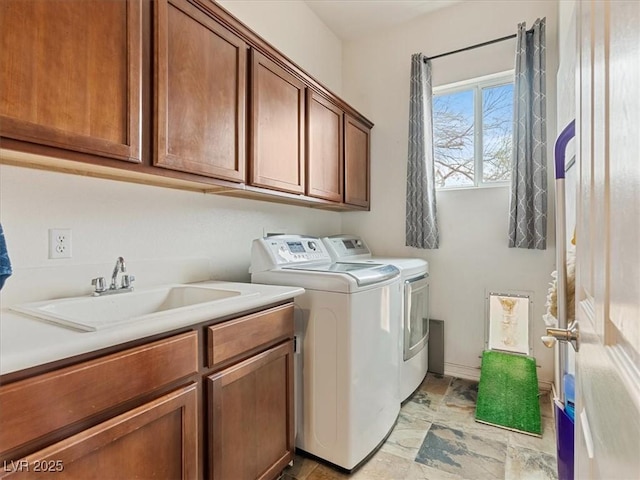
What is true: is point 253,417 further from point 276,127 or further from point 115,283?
point 276,127

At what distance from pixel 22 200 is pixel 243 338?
94 cm

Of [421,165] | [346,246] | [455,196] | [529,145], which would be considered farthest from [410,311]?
[529,145]

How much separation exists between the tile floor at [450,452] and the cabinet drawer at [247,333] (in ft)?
2.53

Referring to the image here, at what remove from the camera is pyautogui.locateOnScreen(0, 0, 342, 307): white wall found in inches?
46.8

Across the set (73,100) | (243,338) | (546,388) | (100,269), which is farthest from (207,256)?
(546,388)

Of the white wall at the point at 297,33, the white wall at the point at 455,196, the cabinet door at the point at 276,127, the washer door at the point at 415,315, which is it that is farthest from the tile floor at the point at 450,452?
the white wall at the point at 297,33

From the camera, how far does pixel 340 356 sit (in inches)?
62.4

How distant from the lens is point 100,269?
1.40 metres

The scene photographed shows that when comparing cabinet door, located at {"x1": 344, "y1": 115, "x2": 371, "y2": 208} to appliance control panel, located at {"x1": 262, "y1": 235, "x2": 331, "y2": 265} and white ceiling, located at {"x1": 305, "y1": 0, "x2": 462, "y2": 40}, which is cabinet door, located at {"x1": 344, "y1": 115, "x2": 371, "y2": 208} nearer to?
appliance control panel, located at {"x1": 262, "y1": 235, "x2": 331, "y2": 265}

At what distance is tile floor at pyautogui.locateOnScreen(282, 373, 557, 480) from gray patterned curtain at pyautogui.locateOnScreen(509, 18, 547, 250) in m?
1.22

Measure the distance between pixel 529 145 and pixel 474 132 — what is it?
51 cm

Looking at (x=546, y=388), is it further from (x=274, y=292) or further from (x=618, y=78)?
(x=618, y=78)

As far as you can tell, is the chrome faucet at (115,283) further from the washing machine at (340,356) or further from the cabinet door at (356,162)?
the cabinet door at (356,162)

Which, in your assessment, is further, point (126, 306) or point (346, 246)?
point (346, 246)
